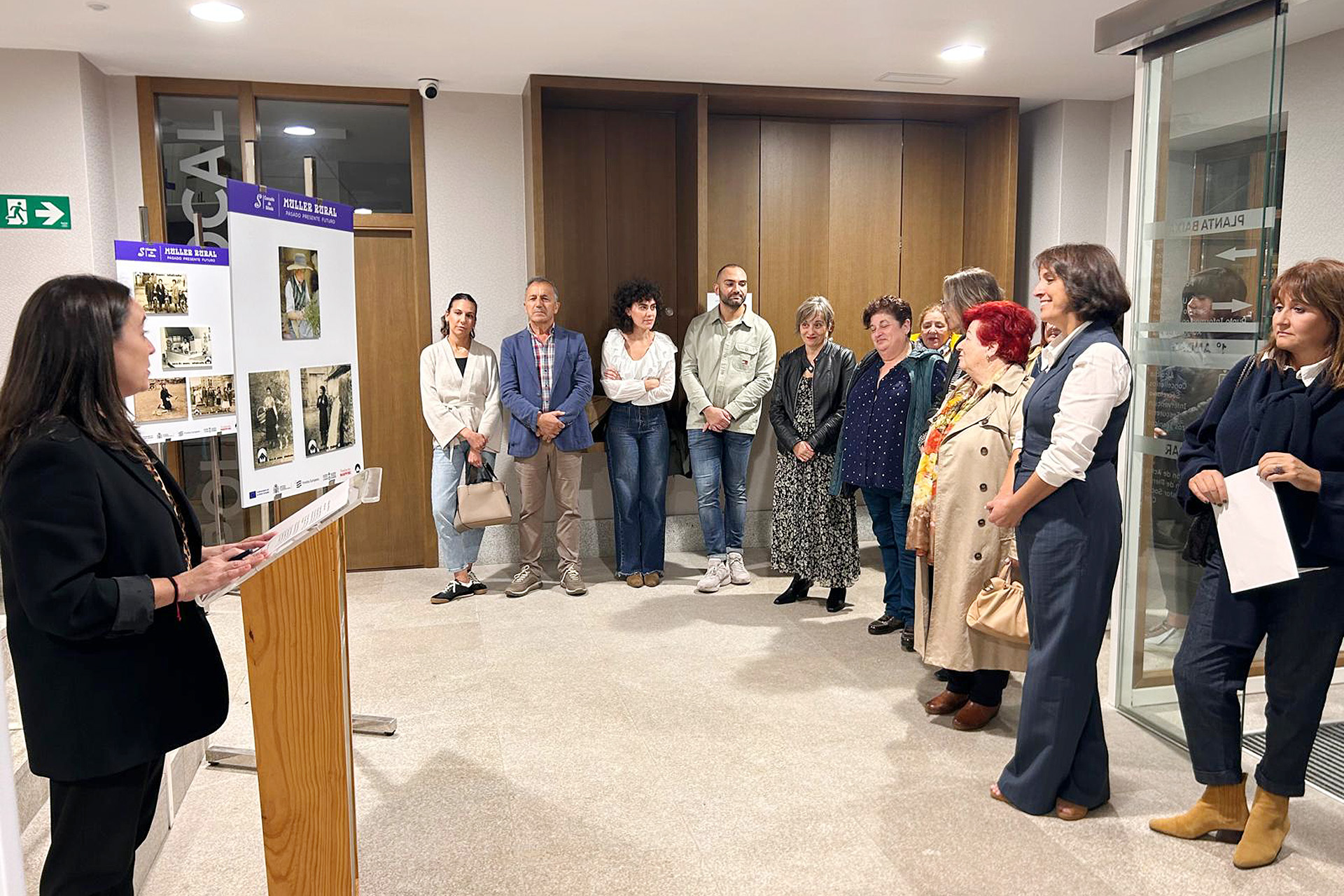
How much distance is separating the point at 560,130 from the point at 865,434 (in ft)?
9.02

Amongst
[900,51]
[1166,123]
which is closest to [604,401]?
[900,51]

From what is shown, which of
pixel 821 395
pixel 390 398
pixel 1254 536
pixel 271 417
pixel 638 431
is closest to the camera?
pixel 1254 536

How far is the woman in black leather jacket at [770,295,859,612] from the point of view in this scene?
15.6 feet

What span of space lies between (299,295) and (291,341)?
15cm

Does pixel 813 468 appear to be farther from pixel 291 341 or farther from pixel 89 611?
pixel 89 611

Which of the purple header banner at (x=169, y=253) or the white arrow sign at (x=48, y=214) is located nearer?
the purple header banner at (x=169, y=253)

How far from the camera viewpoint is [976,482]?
310 centimetres

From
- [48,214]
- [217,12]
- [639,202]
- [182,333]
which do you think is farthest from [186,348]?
[639,202]

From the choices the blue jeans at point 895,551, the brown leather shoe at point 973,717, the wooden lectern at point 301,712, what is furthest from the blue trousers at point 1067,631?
the wooden lectern at point 301,712

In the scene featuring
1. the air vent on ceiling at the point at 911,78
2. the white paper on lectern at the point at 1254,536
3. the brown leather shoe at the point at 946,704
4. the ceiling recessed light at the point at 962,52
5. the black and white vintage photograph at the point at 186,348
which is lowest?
the brown leather shoe at the point at 946,704

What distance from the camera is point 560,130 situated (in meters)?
5.76

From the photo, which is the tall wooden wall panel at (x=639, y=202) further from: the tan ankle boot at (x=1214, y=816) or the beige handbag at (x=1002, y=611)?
the tan ankle boot at (x=1214, y=816)

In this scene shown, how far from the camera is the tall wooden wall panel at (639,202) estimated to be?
19.3 feet

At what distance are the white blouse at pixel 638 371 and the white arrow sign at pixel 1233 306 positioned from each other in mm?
2809
